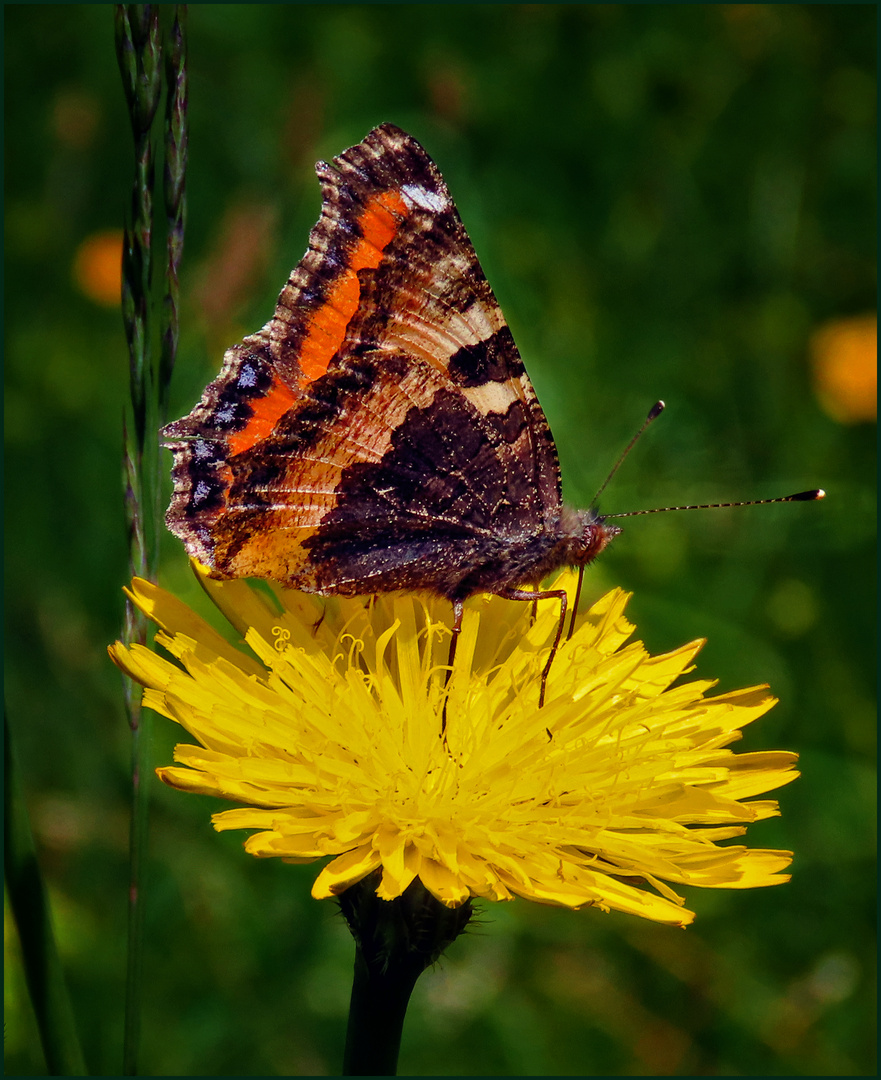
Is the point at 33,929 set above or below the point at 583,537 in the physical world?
below

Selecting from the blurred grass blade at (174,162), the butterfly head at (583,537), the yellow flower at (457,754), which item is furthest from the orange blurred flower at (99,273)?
the blurred grass blade at (174,162)

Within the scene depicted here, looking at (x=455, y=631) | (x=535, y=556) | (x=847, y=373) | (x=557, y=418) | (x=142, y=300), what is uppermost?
(x=847, y=373)

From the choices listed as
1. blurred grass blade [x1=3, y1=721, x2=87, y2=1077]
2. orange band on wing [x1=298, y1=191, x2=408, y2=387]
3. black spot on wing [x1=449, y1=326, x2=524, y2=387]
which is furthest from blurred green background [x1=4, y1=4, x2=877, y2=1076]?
black spot on wing [x1=449, y1=326, x2=524, y2=387]

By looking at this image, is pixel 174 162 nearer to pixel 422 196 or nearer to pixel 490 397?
pixel 422 196

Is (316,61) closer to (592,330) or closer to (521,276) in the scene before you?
(521,276)

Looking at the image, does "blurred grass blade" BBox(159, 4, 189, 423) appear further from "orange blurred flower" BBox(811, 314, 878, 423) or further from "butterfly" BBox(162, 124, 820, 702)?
"orange blurred flower" BBox(811, 314, 878, 423)

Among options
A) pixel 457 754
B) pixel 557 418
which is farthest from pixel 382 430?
pixel 557 418
